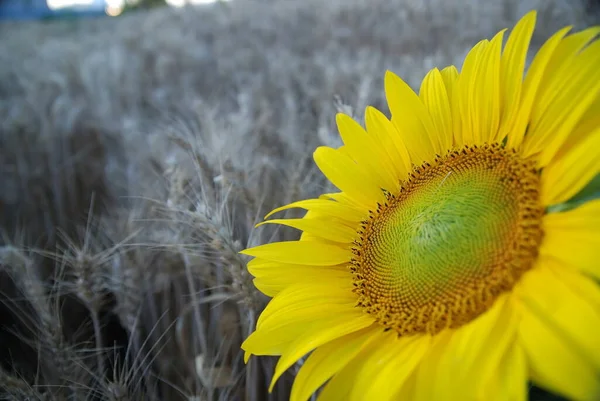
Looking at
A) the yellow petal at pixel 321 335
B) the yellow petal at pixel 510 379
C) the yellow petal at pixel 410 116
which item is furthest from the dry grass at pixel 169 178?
the yellow petal at pixel 510 379

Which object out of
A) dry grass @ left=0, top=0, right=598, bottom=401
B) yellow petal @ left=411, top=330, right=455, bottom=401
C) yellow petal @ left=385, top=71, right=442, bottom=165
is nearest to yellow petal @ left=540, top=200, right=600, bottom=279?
yellow petal @ left=411, top=330, right=455, bottom=401

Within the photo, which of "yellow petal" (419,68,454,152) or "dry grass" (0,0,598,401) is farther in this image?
"dry grass" (0,0,598,401)

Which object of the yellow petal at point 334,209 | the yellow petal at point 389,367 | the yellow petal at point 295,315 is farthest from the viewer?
the yellow petal at point 334,209

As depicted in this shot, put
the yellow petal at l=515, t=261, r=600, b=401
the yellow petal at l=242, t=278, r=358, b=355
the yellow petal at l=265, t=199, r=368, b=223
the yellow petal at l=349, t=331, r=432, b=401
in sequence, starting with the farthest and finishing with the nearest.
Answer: the yellow petal at l=265, t=199, r=368, b=223 < the yellow petal at l=242, t=278, r=358, b=355 < the yellow petal at l=349, t=331, r=432, b=401 < the yellow petal at l=515, t=261, r=600, b=401

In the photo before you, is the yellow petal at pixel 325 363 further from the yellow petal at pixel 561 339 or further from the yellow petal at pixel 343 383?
the yellow petal at pixel 561 339

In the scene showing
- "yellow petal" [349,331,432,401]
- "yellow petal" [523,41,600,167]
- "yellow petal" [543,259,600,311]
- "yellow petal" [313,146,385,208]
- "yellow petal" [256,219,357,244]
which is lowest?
"yellow petal" [349,331,432,401]

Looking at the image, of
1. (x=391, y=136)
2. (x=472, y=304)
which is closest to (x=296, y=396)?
(x=472, y=304)

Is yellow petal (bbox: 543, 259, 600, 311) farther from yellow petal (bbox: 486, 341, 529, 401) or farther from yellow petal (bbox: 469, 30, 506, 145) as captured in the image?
yellow petal (bbox: 469, 30, 506, 145)
